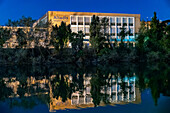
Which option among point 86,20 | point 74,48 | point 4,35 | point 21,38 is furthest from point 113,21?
point 4,35

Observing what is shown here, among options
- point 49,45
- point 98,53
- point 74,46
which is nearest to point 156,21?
point 98,53

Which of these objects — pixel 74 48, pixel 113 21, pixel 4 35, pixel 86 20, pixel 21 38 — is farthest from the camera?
pixel 113 21

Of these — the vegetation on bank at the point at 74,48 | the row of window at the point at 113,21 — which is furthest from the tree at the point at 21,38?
the row of window at the point at 113,21

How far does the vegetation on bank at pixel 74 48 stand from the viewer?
161ft

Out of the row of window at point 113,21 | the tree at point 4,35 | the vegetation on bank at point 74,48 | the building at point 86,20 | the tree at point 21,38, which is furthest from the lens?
the row of window at point 113,21

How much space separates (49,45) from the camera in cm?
5175

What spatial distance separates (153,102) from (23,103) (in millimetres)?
6350

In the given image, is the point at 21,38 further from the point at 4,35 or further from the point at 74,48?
the point at 74,48

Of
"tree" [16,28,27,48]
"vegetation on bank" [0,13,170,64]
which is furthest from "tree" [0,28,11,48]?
"tree" [16,28,27,48]

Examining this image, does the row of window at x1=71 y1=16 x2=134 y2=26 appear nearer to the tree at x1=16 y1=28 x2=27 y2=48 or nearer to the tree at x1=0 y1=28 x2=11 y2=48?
the tree at x1=16 y1=28 x2=27 y2=48

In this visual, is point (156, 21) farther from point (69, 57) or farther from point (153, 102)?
point (153, 102)

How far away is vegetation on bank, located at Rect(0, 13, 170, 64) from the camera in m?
49.1

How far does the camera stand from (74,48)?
2060 inches

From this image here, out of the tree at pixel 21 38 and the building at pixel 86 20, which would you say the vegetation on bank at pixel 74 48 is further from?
the building at pixel 86 20
